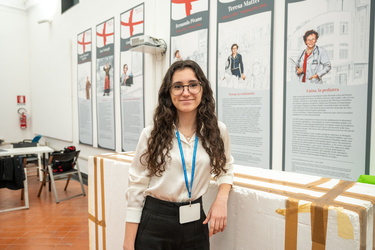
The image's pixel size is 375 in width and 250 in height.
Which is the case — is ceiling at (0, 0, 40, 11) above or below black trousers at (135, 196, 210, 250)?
above

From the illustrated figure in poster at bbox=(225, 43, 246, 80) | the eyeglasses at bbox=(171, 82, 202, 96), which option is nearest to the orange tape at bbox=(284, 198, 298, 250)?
the eyeglasses at bbox=(171, 82, 202, 96)

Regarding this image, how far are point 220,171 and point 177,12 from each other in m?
2.93

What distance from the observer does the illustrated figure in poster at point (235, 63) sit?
2.83 meters

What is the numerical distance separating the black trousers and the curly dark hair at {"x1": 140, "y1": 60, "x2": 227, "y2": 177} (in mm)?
146

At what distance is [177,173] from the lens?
112 centimetres

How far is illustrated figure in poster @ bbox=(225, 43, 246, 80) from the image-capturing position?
283 cm

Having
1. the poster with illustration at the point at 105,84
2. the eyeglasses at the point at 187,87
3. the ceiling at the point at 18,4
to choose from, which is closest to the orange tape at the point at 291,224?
the eyeglasses at the point at 187,87

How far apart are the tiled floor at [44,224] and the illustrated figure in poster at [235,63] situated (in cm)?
251

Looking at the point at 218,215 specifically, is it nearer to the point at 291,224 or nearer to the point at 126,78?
the point at 291,224

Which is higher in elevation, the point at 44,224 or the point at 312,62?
the point at 312,62

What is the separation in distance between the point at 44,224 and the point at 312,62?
3724 mm

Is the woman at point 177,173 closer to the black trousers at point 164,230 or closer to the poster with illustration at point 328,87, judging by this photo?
the black trousers at point 164,230

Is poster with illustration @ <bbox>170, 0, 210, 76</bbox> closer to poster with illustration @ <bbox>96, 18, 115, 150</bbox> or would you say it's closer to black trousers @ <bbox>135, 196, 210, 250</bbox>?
poster with illustration @ <bbox>96, 18, 115, 150</bbox>

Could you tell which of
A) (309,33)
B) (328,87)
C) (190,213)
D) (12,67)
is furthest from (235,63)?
(12,67)
